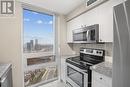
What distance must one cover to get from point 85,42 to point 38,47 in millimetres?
1449

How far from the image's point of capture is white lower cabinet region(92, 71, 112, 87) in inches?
63.3

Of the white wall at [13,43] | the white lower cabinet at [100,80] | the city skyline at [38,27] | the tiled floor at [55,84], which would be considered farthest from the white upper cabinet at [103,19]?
the tiled floor at [55,84]

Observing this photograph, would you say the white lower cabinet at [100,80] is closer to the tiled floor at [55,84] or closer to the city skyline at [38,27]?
the tiled floor at [55,84]

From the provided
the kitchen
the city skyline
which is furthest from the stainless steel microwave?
the city skyline

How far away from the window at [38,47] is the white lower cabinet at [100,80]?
191 cm

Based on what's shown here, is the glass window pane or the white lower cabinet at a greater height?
the glass window pane

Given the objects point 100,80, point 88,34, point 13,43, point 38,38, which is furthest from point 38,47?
point 100,80

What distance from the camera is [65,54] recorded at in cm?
402

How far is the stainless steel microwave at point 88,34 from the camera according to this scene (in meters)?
2.32

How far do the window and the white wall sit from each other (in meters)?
0.27

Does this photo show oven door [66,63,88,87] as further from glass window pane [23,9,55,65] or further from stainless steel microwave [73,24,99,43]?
glass window pane [23,9,55,65]

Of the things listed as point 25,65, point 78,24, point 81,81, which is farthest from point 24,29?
point 81,81

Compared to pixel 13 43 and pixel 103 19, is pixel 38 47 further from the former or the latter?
pixel 103 19

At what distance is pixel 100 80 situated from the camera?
1.77 metres
